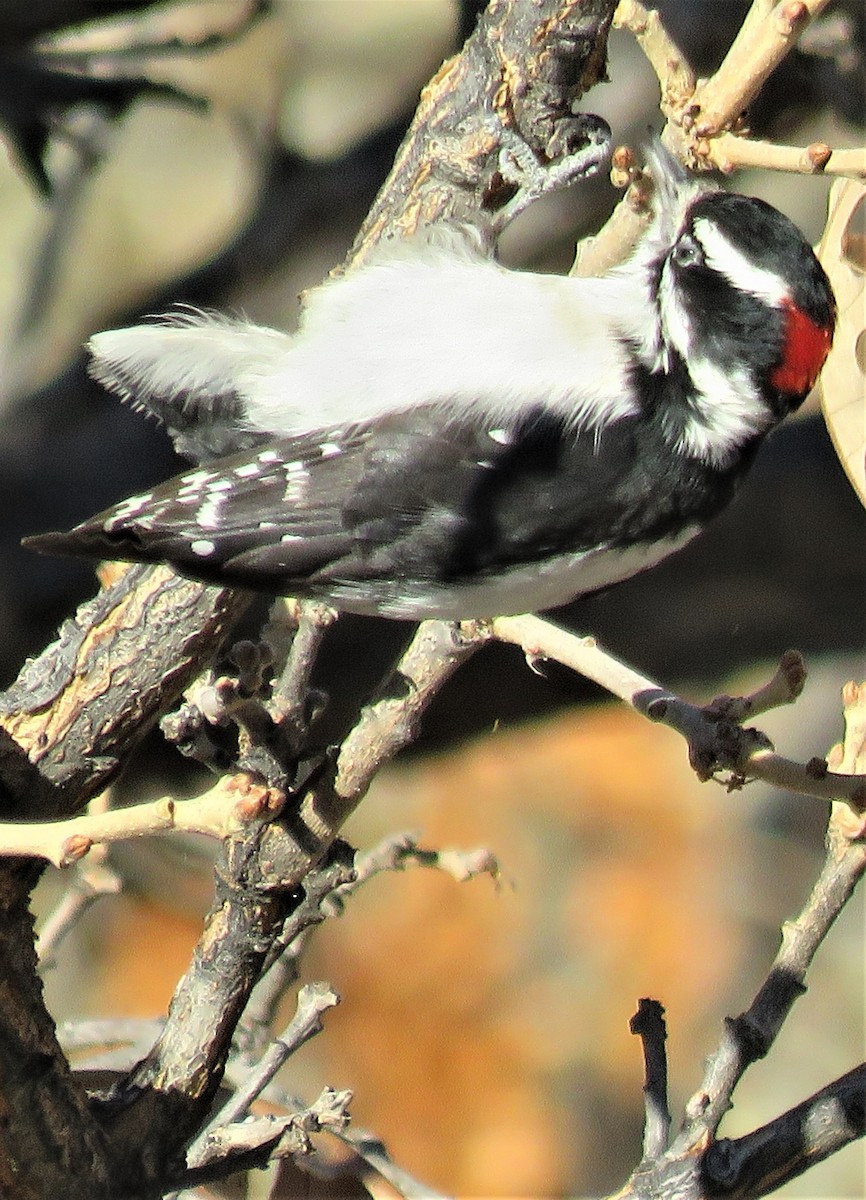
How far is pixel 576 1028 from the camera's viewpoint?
336 cm

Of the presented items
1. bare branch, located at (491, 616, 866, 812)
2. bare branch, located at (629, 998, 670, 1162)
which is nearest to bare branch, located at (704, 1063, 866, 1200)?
bare branch, located at (629, 998, 670, 1162)

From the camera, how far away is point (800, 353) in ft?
4.29

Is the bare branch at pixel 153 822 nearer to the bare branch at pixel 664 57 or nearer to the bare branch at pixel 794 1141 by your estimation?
the bare branch at pixel 794 1141

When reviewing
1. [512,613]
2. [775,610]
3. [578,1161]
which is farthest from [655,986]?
[512,613]

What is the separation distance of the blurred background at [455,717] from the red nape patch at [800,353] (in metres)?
1.76

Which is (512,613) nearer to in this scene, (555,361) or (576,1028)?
(555,361)

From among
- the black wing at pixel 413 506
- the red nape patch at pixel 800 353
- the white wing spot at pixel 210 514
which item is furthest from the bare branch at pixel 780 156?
the white wing spot at pixel 210 514

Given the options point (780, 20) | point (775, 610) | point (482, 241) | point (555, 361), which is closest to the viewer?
point (780, 20)

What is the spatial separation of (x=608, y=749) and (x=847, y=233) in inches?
92.3

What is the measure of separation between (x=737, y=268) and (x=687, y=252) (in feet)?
0.20

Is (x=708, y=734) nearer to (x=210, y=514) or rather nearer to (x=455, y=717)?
(x=210, y=514)

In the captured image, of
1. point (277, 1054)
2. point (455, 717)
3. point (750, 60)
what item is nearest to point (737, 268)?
point (750, 60)

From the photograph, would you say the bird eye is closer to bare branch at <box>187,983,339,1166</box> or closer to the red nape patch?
the red nape patch

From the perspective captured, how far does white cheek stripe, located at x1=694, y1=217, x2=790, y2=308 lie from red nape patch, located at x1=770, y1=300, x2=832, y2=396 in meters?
A: 0.02
